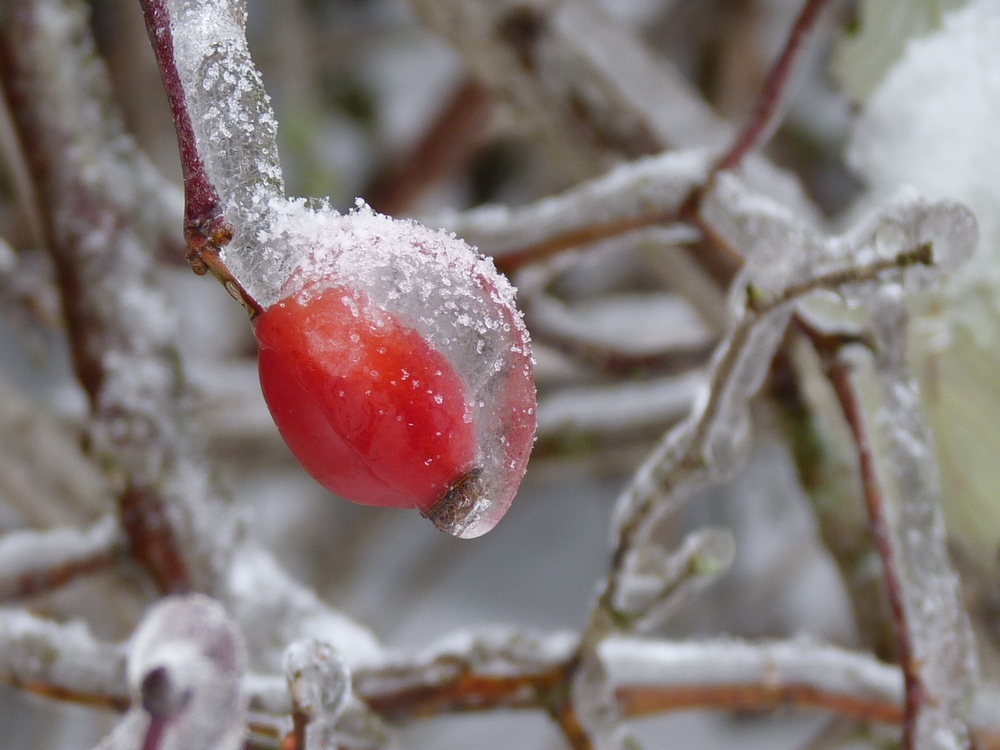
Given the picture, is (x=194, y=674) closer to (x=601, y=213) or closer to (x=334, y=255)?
(x=334, y=255)

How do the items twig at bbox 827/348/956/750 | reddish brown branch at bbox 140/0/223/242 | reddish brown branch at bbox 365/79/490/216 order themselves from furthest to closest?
reddish brown branch at bbox 365/79/490/216 → twig at bbox 827/348/956/750 → reddish brown branch at bbox 140/0/223/242

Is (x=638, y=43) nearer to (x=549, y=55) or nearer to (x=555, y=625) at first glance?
(x=549, y=55)

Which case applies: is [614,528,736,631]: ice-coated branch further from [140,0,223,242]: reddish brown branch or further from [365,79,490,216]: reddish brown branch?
[365,79,490,216]: reddish brown branch

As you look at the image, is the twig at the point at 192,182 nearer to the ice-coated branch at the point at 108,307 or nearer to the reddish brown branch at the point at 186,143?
the reddish brown branch at the point at 186,143

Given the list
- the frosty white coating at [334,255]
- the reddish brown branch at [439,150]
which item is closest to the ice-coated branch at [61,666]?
the frosty white coating at [334,255]

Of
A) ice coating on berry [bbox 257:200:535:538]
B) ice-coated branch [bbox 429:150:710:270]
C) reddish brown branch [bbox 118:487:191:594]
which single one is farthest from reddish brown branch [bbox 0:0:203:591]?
ice coating on berry [bbox 257:200:535:538]

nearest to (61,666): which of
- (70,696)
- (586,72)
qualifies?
(70,696)
